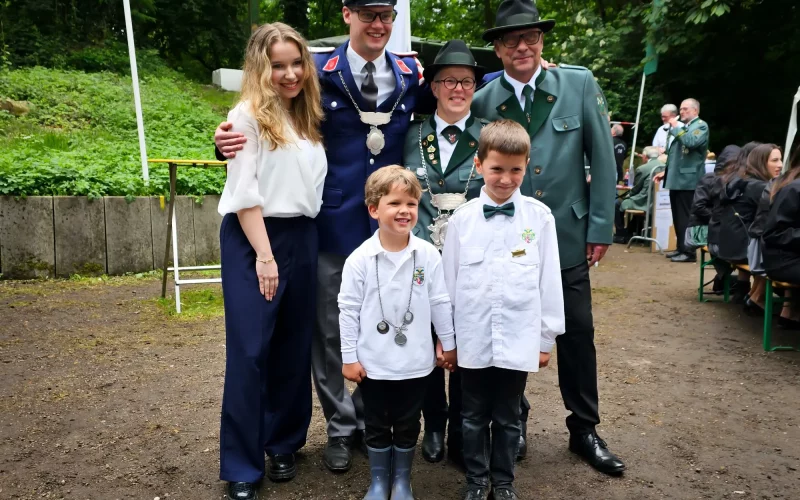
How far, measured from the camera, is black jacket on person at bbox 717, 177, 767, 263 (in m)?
6.92

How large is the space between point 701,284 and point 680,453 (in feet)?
15.0

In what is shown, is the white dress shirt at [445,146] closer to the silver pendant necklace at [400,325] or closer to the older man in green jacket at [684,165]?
the silver pendant necklace at [400,325]

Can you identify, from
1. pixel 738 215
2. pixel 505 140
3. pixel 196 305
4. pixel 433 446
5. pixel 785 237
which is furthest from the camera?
pixel 196 305

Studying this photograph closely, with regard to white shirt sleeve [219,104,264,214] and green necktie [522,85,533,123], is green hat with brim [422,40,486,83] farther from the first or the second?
white shirt sleeve [219,104,264,214]

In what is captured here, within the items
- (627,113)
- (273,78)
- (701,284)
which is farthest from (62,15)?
(273,78)

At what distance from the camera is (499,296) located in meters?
3.08

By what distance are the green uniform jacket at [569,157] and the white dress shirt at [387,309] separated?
29.6 inches

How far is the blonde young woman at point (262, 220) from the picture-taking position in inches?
124

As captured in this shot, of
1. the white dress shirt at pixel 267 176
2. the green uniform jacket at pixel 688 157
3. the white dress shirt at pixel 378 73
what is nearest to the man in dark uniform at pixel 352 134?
the white dress shirt at pixel 378 73

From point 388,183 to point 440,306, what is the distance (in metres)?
0.54

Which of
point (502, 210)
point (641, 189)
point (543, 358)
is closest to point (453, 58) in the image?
point (502, 210)

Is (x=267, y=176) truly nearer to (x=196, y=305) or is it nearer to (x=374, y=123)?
(x=374, y=123)

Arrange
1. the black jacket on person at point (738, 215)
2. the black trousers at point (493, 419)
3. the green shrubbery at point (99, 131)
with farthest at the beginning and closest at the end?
the green shrubbery at point (99, 131), the black jacket on person at point (738, 215), the black trousers at point (493, 419)

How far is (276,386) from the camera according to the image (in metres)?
3.47
